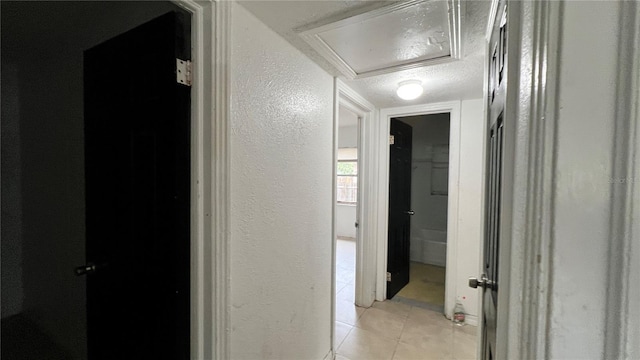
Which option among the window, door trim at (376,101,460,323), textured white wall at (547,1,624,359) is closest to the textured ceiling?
door trim at (376,101,460,323)

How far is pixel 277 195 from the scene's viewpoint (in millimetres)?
1378

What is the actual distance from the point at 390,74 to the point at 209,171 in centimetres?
150

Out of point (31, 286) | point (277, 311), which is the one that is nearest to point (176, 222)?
point (277, 311)

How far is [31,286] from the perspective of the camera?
7.42ft

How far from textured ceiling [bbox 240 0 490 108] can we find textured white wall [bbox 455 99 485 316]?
0.24m

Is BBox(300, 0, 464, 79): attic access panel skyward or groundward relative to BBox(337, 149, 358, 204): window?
skyward

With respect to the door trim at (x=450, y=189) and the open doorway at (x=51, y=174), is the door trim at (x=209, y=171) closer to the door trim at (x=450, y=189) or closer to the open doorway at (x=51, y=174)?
the open doorway at (x=51, y=174)

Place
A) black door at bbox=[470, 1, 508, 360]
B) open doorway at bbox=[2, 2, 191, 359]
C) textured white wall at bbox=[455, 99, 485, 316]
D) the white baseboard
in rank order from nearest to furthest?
black door at bbox=[470, 1, 508, 360] → open doorway at bbox=[2, 2, 191, 359] → the white baseboard → textured white wall at bbox=[455, 99, 485, 316]

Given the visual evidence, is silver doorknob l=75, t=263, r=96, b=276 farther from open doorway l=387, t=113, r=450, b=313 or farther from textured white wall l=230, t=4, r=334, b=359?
open doorway l=387, t=113, r=450, b=313

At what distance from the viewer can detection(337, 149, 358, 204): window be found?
5.95 meters

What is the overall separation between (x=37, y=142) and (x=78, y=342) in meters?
1.65

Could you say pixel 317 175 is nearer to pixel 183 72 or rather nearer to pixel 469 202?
pixel 183 72

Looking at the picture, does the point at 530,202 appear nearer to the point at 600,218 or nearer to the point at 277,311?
the point at 600,218

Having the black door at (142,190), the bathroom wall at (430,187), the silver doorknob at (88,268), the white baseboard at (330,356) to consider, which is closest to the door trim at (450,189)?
the white baseboard at (330,356)
